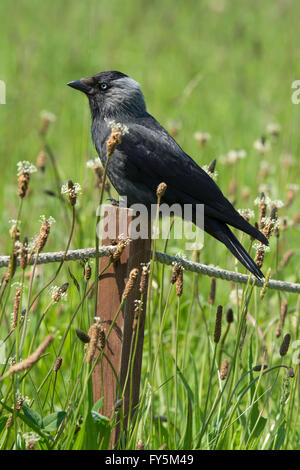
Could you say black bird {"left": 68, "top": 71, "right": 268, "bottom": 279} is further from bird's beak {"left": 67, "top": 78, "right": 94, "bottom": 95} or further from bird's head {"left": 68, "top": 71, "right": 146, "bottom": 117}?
bird's beak {"left": 67, "top": 78, "right": 94, "bottom": 95}

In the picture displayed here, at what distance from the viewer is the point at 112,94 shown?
3361mm

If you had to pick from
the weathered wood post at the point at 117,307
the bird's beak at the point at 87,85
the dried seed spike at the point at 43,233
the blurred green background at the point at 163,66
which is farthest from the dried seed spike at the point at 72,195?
the blurred green background at the point at 163,66

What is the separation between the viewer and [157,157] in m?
3.03

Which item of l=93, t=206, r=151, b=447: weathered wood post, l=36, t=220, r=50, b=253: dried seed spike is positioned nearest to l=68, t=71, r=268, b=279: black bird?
l=93, t=206, r=151, b=447: weathered wood post

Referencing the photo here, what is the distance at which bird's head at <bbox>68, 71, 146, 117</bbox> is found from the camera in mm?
3318

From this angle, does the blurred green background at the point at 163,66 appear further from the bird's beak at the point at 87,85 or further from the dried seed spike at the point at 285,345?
the dried seed spike at the point at 285,345

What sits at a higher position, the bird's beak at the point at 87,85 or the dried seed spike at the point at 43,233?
the bird's beak at the point at 87,85

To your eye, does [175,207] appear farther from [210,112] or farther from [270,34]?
[270,34]

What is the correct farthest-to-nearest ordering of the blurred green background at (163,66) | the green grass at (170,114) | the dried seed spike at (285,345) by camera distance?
1. the blurred green background at (163,66)
2. the green grass at (170,114)
3. the dried seed spike at (285,345)

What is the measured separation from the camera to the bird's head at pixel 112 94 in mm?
3318

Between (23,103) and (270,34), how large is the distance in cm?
388

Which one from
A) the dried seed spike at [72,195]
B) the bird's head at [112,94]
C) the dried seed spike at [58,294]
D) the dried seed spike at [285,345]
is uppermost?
the bird's head at [112,94]

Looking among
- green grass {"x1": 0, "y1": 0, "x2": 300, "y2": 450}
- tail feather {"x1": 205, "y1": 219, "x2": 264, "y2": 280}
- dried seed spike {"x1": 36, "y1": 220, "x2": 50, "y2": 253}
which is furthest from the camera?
green grass {"x1": 0, "y1": 0, "x2": 300, "y2": 450}

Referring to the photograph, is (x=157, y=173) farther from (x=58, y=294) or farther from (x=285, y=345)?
(x=58, y=294)
